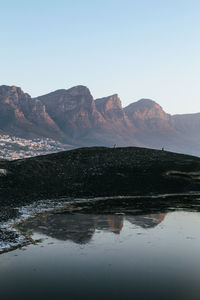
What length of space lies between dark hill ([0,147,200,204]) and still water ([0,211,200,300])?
20.7m

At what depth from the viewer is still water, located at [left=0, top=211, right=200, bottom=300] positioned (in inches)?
764

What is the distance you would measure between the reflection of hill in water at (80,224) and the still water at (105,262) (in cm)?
10

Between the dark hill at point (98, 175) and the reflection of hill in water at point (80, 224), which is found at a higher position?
the dark hill at point (98, 175)

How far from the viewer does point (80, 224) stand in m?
35.2

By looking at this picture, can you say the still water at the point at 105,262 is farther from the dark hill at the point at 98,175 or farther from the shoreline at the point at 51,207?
the dark hill at the point at 98,175

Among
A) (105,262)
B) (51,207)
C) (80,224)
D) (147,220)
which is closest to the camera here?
(105,262)

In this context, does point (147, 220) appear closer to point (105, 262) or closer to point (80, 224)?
point (80, 224)

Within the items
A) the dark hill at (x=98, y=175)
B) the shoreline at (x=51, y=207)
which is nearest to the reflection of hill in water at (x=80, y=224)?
the shoreline at (x=51, y=207)

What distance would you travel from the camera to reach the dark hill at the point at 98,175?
56.9m

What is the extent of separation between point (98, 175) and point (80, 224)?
3108cm

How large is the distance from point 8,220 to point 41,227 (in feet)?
15.7

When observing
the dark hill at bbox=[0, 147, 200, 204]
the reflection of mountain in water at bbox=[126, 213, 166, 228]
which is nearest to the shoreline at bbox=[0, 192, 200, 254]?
the dark hill at bbox=[0, 147, 200, 204]

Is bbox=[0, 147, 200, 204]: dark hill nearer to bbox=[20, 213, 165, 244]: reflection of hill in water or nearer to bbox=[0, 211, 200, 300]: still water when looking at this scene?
Result: bbox=[20, 213, 165, 244]: reflection of hill in water

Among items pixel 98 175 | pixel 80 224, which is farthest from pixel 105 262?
pixel 98 175
